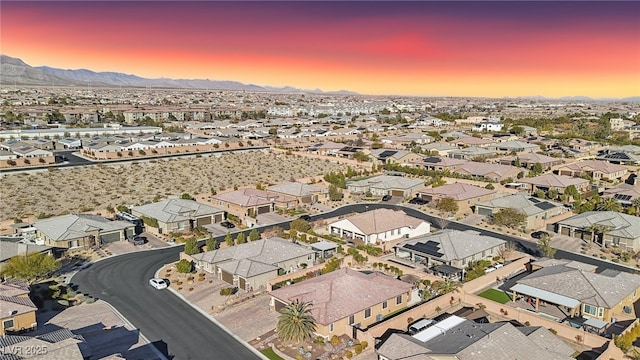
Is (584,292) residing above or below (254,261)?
above

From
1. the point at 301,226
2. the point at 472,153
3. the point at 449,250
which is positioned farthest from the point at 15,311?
the point at 472,153

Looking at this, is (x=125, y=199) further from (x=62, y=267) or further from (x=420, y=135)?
(x=420, y=135)

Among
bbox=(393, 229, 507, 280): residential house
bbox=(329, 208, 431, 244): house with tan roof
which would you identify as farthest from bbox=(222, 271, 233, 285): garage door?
bbox=(393, 229, 507, 280): residential house

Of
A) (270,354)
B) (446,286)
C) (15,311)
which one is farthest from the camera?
(446,286)

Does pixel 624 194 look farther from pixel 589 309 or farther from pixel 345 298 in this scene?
pixel 345 298

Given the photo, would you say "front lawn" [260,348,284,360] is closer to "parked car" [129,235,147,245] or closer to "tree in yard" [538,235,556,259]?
"parked car" [129,235,147,245]

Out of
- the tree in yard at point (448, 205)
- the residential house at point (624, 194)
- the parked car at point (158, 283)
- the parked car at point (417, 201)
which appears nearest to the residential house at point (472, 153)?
the residential house at point (624, 194)

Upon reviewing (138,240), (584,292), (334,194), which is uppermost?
(584,292)
